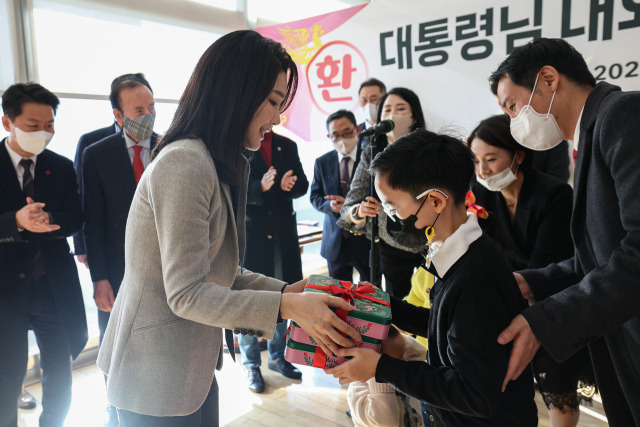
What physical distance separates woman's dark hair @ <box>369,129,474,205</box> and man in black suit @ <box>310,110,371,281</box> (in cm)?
181

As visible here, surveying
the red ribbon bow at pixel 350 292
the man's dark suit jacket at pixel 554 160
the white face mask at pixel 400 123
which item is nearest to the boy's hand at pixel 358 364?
the red ribbon bow at pixel 350 292

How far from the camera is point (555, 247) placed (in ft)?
6.70

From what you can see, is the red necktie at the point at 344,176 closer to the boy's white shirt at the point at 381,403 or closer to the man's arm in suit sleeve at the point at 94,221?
the man's arm in suit sleeve at the point at 94,221

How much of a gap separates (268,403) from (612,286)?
229 cm

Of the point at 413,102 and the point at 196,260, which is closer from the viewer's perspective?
the point at 196,260

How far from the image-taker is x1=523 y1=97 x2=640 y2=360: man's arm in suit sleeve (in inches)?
40.1

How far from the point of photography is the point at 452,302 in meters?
1.08

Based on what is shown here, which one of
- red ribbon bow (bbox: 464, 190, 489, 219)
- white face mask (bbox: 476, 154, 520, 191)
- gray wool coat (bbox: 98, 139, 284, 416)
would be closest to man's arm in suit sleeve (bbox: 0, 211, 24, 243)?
gray wool coat (bbox: 98, 139, 284, 416)

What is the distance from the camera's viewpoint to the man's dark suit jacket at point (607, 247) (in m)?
1.02

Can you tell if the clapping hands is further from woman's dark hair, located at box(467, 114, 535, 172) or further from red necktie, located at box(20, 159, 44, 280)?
woman's dark hair, located at box(467, 114, 535, 172)

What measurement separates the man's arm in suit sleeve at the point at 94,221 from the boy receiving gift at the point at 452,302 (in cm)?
176

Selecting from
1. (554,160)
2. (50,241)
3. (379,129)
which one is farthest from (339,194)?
(50,241)

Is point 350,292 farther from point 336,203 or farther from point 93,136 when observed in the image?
point 93,136

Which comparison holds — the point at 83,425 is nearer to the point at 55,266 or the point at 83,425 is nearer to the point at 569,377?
the point at 55,266
